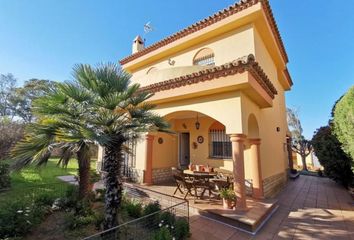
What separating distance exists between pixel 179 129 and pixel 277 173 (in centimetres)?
722

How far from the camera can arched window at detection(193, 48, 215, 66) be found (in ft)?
37.3

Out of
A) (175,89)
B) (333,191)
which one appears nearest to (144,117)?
(175,89)

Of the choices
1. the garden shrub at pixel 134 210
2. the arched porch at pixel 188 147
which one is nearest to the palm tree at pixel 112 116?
the garden shrub at pixel 134 210

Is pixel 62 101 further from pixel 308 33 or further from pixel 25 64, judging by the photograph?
pixel 308 33

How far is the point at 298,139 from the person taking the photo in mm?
26156

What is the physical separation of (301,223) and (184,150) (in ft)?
26.7

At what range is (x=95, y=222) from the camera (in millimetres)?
5902

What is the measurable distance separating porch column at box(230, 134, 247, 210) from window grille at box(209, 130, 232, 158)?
444cm

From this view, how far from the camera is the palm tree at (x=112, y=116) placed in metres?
5.33

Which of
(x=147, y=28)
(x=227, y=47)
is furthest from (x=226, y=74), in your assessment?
(x=147, y=28)

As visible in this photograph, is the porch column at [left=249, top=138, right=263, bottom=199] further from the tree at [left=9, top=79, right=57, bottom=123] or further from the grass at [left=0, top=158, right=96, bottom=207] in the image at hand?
the tree at [left=9, top=79, right=57, bottom=123]

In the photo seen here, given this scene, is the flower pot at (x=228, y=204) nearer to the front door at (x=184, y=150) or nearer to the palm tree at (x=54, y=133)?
the palm tree at (x=54, y=133)

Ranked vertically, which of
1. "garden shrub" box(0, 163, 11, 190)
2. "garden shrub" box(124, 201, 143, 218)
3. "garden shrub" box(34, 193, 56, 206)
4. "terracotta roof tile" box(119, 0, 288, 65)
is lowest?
"garden shrub" box(124, 201, 143, 218)

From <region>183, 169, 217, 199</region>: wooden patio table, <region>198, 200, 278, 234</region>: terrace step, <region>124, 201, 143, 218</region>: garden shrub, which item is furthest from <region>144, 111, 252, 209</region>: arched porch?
<region>124, 201, 143, 218</region>: garden shrub
